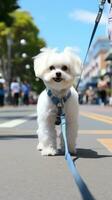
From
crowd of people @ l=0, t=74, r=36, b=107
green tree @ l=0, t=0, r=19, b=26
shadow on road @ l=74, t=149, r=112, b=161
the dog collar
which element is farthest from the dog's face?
crowd of people @ l=0, t=74, r=36, b=107

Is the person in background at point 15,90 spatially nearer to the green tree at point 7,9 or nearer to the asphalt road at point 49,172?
the green tree at point 7,9

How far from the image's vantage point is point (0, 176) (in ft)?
23.9

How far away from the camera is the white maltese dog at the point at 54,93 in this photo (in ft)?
26.5

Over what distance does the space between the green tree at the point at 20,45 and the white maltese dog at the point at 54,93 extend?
69369mm

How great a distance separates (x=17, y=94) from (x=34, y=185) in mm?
39360


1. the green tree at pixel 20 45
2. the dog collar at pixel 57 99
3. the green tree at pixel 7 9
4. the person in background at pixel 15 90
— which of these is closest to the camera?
the dog collar at pixel 57 99

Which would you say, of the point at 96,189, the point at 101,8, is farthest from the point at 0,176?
the point at 101,8

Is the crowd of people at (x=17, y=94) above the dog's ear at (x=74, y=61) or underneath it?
above

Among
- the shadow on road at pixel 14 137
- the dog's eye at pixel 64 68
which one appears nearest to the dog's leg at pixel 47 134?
the dog's eye at pixel 64 68

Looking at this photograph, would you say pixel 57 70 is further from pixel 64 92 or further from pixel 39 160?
pixel 39 160

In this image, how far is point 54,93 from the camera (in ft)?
27.9

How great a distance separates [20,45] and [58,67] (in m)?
78.3

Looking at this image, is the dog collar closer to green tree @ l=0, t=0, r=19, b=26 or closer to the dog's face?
the dog's face

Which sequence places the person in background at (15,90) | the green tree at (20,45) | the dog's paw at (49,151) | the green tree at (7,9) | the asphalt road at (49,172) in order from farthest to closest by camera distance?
the green tree at (20,45) → the person in background at (15,90) → the green tree at (7,9) → the dog's paw at (49,151) → the asphalt road at (49,172)
